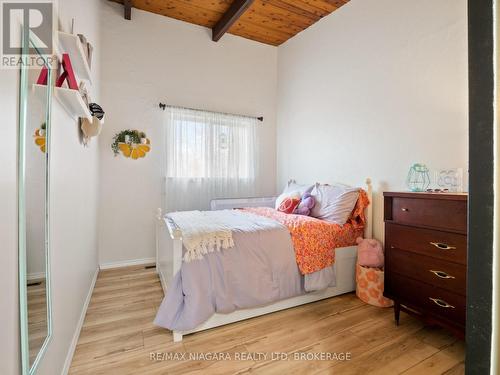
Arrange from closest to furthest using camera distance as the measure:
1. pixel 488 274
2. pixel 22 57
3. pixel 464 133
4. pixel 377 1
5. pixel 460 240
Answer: pixel 488 274, pixel 22 57, pixel 460 240, pixel 464 133, pixel 377 1

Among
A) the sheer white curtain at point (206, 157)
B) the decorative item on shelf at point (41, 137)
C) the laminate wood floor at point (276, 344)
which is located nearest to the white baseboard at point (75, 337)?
the laminate wood floor at point (276, 344)

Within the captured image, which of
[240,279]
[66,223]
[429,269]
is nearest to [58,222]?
[66,223]

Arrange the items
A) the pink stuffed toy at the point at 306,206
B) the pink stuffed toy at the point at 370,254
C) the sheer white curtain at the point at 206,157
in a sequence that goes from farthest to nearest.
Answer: the sheer white curtain at the point at 206,157 < the pink stuffed toy at the point at 306,206 < the pink stuffed toy at the point at 370,254

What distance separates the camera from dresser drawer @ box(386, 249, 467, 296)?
1.53m

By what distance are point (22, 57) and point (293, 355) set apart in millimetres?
1990

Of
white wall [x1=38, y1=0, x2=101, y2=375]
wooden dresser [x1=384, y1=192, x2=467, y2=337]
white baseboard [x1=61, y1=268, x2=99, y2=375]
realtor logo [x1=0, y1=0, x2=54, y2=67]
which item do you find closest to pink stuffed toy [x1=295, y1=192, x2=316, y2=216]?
wooden dresser [x1=384, y1=192, x2=467, y2=337]

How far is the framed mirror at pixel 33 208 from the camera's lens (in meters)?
0.82

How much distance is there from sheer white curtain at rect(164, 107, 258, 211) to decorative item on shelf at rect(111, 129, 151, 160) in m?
0.28

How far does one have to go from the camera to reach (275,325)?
1.94 metres

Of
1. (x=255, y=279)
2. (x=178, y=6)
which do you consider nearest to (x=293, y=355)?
(x=255, y=279)

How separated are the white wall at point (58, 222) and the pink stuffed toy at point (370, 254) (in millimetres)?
2301

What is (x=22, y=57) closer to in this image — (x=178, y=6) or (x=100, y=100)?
(x=100, y=100)

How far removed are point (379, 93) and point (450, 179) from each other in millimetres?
1117

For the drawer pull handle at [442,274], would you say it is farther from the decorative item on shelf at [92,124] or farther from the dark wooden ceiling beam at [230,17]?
the dark wooden ceiling beam at [230,17]
